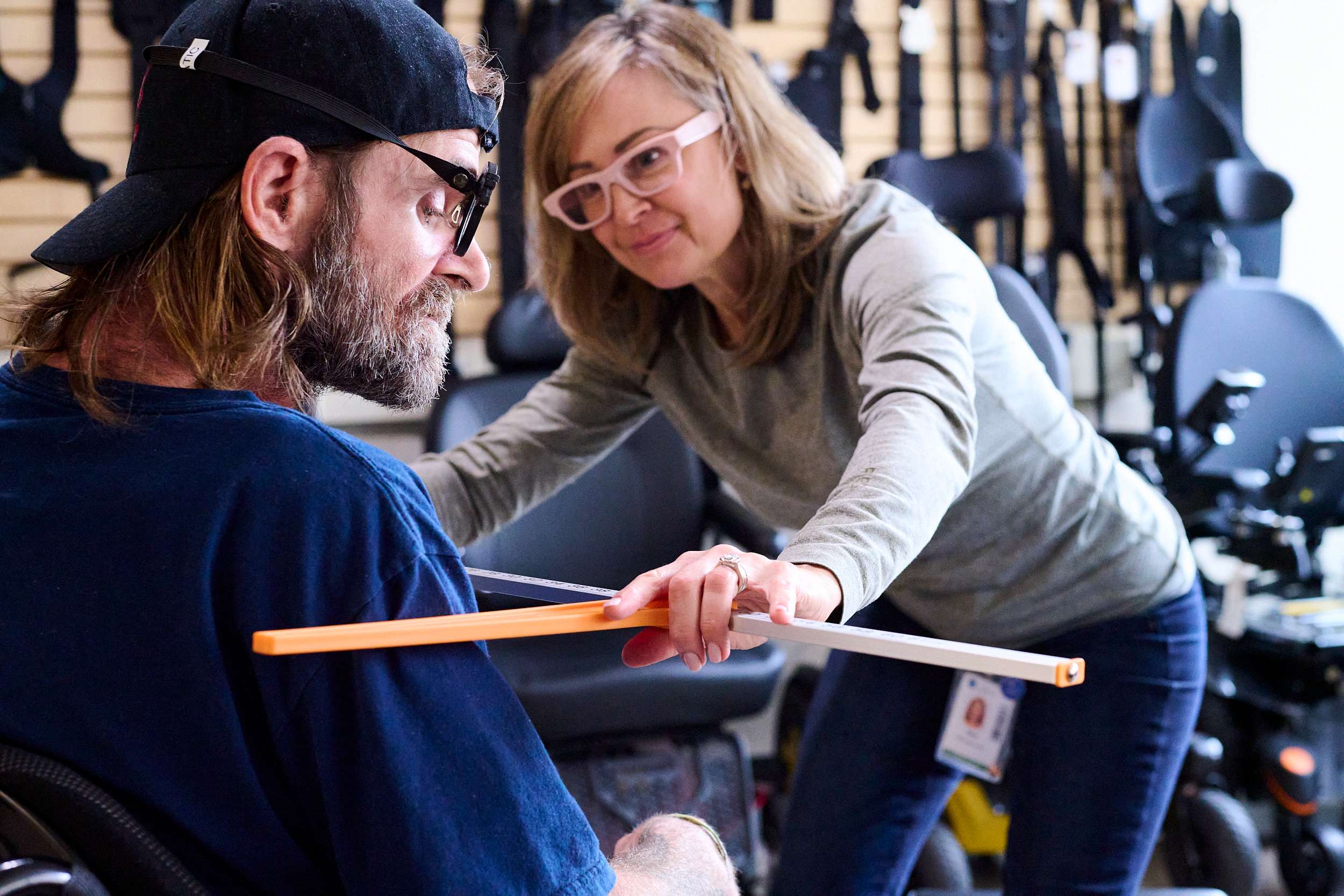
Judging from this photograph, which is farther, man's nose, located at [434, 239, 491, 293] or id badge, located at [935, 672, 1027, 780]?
id badge, located at [935, 672, 1027, 780]

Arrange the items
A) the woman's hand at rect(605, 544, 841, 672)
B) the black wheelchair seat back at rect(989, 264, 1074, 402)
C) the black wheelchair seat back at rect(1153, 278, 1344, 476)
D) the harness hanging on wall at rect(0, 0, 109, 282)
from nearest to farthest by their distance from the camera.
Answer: the woman's hand at rect(605, 544, 841, 672), the black wheelchair seat back at rect(989, 264, 1074, 402), the harness hanging on wall at rect(0, 0, 109, 282), the black wheelchair seat back at rect(1153, 278, 1344, 476)

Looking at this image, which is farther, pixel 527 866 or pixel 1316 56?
pixel 1316 56

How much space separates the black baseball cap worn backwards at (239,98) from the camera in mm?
862

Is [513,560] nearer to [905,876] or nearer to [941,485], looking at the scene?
[905,876]

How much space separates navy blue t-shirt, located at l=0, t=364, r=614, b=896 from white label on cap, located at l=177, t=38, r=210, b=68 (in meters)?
0.26

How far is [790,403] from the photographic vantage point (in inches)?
59.2

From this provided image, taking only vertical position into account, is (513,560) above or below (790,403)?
below

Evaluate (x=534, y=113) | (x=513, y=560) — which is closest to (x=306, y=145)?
(x=534, y=113)

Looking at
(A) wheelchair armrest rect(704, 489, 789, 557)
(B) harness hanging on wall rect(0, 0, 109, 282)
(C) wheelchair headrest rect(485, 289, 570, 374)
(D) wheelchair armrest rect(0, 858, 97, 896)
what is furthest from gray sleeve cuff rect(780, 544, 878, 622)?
(B) harness hanging on wall rect(0, 0, 109, 282)

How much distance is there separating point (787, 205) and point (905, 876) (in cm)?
93

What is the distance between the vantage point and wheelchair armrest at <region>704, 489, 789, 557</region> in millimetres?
2582

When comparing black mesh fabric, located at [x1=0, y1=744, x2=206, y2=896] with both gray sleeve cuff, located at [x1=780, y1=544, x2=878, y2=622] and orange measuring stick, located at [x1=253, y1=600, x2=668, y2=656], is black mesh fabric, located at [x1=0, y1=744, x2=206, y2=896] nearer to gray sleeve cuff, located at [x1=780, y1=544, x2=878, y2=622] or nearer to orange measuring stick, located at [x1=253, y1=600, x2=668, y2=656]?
orange measuring stick, located at [x1=253, y1=600, x2=668, y2=656]

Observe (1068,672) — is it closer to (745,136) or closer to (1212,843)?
(745,136)

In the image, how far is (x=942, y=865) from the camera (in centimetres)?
247
